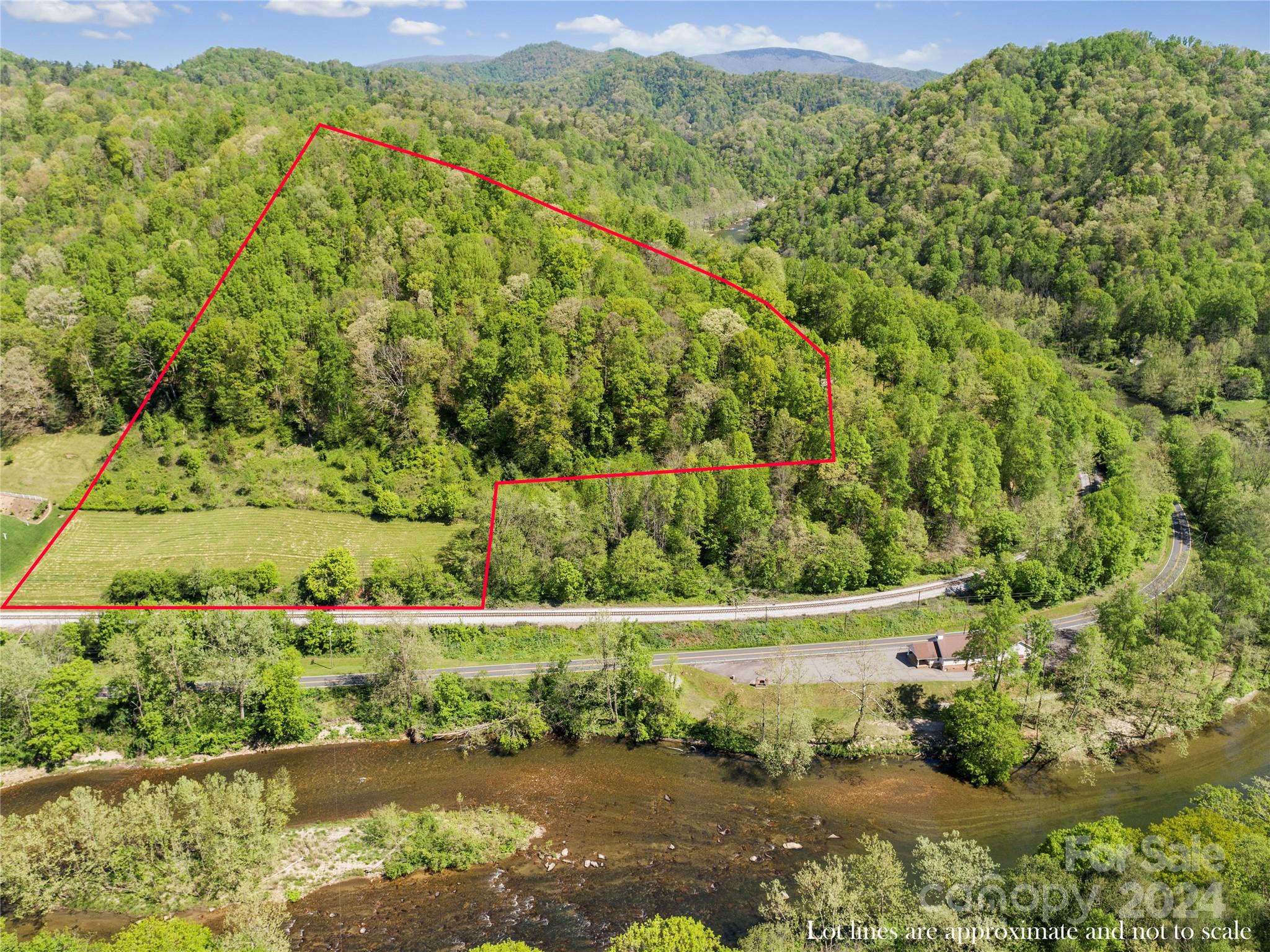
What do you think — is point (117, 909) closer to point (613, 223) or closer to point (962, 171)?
point (613, 223)

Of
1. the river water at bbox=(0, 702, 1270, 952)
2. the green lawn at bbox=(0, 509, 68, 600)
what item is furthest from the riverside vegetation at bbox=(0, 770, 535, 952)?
the green lawn at bbox=(0, 509, 68, 600)

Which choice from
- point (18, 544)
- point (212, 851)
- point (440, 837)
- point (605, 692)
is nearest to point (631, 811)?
point (605, 692)

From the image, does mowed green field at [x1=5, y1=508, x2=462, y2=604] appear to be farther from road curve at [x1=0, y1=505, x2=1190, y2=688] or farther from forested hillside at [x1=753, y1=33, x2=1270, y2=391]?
forested hillside at [x1=753, y1=33, x2=1270, y2=391]

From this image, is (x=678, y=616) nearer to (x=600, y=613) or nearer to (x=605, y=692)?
(x=600, y=613)

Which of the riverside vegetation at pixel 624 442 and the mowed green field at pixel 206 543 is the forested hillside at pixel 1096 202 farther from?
the mowed green field at pixel 206 543

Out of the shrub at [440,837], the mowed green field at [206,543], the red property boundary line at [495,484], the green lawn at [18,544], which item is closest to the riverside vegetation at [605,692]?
the red property boundary line at [495,484]

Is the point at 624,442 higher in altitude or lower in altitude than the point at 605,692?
higher
